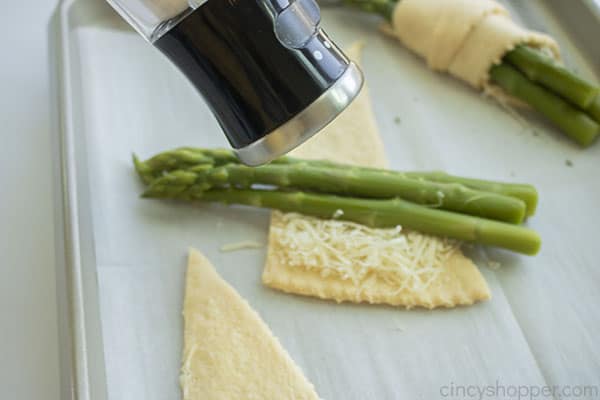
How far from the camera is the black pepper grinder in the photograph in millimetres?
904

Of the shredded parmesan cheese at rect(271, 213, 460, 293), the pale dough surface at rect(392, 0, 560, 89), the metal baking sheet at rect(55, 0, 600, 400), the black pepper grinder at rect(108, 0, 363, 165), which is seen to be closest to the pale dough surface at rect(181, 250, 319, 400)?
the metal baking sheet at rect(55, 0, 600, 400)

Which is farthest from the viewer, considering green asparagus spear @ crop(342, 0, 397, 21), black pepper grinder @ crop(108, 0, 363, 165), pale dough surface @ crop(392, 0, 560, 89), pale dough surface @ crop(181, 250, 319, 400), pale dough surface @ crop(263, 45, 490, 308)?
green asparagus spear @ crop(342, 0, 397, 21)

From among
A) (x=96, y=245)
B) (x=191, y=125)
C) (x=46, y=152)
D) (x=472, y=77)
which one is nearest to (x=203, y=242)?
(x=96, y=245)

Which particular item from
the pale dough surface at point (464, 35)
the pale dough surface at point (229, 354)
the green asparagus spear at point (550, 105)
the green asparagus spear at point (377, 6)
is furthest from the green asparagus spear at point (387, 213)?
the green asparagus spear at point (377, 6)

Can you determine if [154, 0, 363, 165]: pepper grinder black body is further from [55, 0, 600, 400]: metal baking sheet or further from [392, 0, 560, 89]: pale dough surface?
[392, 0, 560, 89]: pale dough surface

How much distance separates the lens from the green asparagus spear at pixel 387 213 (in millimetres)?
1345

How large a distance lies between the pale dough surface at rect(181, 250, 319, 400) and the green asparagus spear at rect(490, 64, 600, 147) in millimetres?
863

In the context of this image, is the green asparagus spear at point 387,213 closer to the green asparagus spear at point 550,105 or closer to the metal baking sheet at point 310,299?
the metal baking sheet at point 310,299

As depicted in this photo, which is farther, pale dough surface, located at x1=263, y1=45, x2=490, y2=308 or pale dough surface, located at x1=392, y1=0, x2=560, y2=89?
pale dough surface, located at x1=392, y1=0, x2=560, y2=89

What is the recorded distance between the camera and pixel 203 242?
1.39 metres

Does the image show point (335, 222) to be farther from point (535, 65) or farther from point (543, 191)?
point (535, 65)

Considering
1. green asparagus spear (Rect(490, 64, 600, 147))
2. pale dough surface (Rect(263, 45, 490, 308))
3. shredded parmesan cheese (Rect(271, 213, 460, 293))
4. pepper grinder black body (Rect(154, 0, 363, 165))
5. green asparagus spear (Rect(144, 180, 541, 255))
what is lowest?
pale dough surface (Rect(263, 45, 490, 308))

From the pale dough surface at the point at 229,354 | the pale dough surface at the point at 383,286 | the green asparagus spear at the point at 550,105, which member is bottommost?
the pale dough surface at the point at 229,354

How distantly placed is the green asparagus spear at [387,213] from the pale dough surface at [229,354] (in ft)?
0.69
